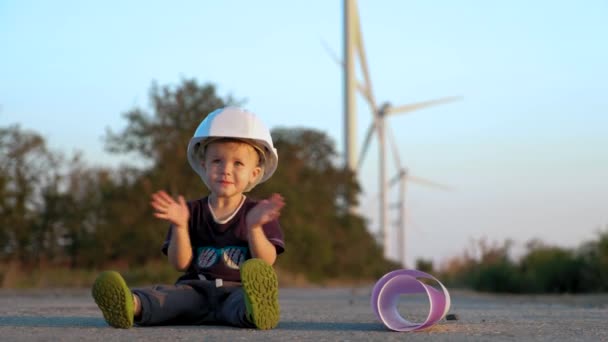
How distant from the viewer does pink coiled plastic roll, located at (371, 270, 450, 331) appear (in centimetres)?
500

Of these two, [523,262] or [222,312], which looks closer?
[222,312]

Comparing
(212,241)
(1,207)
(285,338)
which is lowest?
(285,338)

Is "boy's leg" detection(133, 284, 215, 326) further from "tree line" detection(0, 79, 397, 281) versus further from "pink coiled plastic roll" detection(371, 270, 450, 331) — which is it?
"tree line" detection(0, 79, 397, 281)

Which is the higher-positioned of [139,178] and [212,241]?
[139,178]

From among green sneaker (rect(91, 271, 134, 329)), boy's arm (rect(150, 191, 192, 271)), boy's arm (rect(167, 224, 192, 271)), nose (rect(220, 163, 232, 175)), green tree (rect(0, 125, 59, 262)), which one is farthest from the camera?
green tree (rect(0, 125, 59, 262))

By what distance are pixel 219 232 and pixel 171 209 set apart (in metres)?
0.33

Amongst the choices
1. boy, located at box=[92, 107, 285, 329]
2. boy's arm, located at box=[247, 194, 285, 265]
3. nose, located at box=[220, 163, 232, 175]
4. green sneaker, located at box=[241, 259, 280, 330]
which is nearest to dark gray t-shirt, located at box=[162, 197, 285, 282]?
boy, located at box=[92, 107, 285, 329]

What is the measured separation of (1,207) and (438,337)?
63.0ft

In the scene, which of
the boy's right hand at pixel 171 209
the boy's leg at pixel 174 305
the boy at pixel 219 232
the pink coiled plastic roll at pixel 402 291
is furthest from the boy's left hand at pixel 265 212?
the pink coiled plastic roll at pixel 402 291

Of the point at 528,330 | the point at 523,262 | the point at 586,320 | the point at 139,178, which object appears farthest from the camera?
the point at 139,178

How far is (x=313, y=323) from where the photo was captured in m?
5.71

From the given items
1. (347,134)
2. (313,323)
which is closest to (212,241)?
(313,323)

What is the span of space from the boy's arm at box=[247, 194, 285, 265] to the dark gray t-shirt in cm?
10

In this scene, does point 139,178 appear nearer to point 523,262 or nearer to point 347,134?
point 347,134
